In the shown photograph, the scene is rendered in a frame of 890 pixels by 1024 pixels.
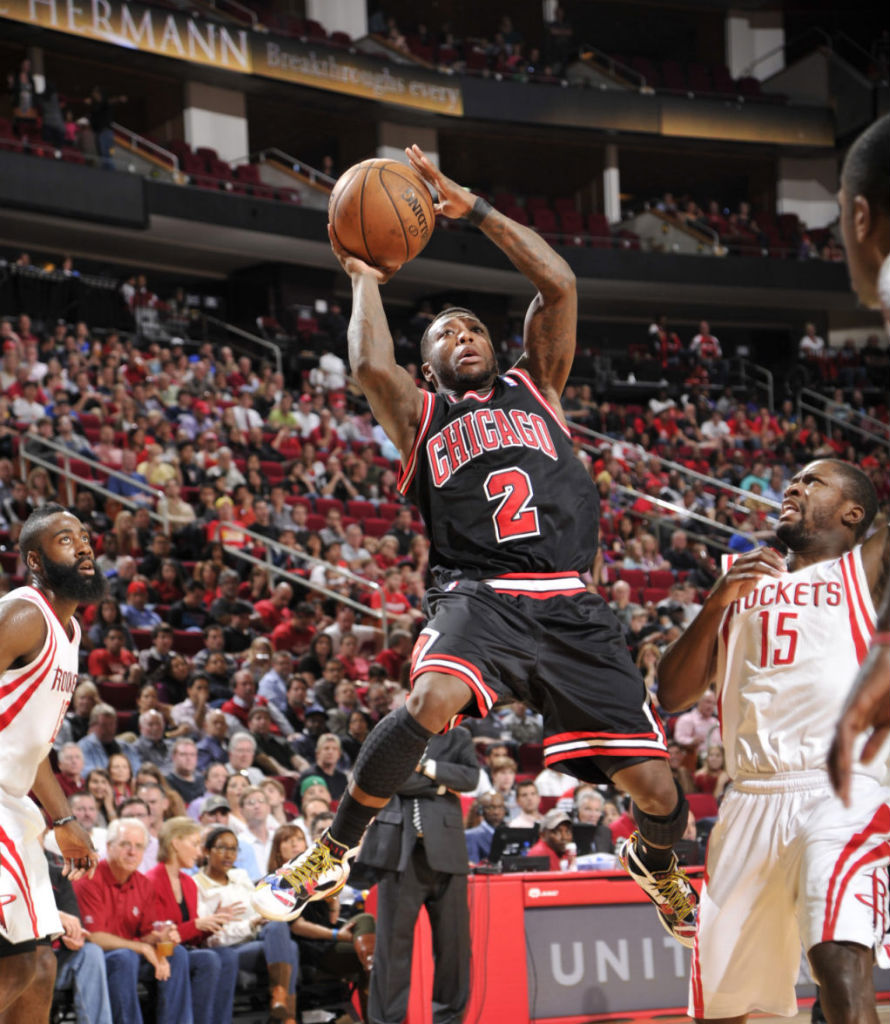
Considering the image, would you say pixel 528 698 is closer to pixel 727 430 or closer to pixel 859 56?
pixel 727 430

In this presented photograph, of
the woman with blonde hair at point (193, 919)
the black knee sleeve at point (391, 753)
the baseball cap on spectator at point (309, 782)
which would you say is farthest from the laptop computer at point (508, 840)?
the black knee sleeve at point (391, 753)

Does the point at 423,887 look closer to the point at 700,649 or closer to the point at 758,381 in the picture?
the point at 700,649

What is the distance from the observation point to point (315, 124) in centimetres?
2639

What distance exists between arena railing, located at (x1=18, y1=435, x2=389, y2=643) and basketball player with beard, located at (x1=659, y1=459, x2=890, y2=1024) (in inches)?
333

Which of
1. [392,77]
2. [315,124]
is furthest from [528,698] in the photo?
[315,124]

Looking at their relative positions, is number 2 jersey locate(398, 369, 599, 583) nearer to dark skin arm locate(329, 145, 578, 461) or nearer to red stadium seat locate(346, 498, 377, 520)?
dark skin arm locate(329, 145, 578, 461)

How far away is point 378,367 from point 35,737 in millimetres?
1801

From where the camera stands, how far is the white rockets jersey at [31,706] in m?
4.80

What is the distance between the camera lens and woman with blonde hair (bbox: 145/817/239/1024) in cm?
729

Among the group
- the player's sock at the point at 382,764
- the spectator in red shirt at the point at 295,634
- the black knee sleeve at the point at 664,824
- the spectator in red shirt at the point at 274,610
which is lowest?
the spectator in red shirt at the point at 295,634

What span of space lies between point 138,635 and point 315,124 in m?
17.1

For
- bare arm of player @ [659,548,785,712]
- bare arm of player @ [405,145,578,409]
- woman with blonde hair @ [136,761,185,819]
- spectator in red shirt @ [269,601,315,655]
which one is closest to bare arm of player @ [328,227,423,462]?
bare arm of player @ [405,145,578,409]

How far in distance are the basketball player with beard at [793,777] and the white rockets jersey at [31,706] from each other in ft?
7.48

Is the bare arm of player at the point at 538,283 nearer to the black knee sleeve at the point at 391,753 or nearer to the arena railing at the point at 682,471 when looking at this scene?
the black knee sleeve at the point at 391,753
